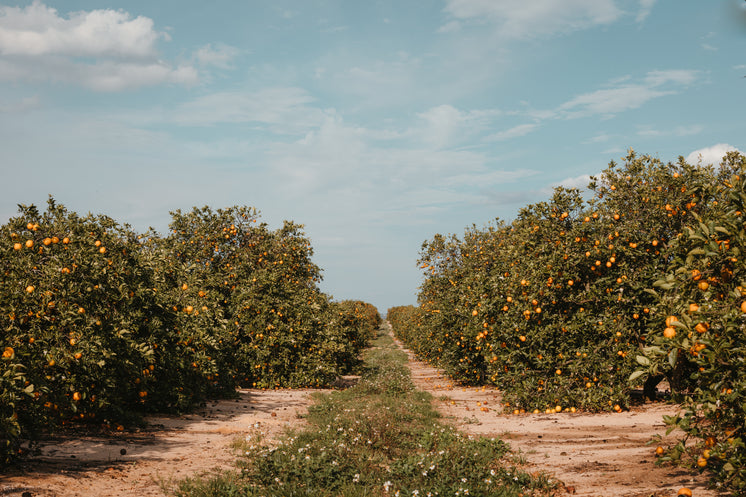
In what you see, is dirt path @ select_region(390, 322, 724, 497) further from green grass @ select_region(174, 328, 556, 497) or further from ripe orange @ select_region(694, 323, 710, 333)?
ripe orange @ select_region(694, 323, 710, 333)

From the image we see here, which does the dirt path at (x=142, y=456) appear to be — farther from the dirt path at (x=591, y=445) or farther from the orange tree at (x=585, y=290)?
the orange tree at (x=585, y=290)

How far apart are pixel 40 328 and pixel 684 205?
1049 centimetres

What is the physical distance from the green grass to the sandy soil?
47 centimetres

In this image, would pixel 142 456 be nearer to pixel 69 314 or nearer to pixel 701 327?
pixel 69 314

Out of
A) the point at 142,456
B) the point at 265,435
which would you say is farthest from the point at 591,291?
the point at 142,456

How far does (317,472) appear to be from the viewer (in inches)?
216

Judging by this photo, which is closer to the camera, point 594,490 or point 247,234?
point 594,490

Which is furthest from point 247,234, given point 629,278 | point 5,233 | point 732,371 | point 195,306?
point 732,371

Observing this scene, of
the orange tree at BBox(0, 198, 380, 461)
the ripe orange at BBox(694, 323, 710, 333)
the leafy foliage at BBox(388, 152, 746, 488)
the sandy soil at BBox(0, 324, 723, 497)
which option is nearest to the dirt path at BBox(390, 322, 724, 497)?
the sandy soil at BBox(0, 324, 723, 497)

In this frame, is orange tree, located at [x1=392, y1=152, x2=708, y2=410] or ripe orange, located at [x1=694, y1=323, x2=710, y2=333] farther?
orange tree, located at [x1=392, y1=152, x2=708, y2=410]

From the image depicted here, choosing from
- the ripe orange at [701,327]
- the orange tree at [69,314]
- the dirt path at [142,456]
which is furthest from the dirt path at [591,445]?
the orange tree at [69,314]

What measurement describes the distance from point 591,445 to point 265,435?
16.4ft

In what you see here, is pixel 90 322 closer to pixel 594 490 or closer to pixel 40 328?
pixel 40 328

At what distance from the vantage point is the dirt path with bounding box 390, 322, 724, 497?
5032 millimetres
